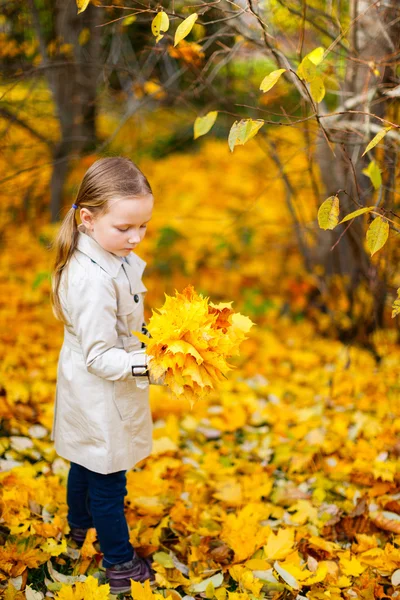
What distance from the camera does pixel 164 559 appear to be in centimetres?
217

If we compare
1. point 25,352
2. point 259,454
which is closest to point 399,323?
point 259,454

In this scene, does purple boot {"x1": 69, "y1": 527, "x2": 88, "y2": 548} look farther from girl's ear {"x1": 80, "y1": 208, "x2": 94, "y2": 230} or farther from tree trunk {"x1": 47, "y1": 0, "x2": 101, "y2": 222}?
tree trunk {"x1": 47, "y1": 0, "x2": 101, "y2": 222}

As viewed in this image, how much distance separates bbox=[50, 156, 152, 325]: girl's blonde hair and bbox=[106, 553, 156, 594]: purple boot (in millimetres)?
850

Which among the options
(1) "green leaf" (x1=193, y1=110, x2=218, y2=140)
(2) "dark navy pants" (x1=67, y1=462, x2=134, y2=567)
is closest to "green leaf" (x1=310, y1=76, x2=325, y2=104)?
(1) "green leaf" (x1=193, y1=110, x2=218, y2=140)

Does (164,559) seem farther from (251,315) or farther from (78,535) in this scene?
(251,315)

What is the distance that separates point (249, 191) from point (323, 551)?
410cm

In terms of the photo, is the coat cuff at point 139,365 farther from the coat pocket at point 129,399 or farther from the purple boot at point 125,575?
the purple boot at point 125,575

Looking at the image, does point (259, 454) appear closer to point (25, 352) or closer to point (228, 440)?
point (228, 440)

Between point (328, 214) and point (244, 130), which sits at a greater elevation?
point (244, 130)

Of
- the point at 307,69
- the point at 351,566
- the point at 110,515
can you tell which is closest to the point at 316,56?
the point at 307,69

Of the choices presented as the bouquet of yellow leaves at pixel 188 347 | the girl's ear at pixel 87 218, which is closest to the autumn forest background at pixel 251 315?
the girl's ear at pixel 87 218

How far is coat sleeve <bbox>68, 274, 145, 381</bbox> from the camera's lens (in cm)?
181

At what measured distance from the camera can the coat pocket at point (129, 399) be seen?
1.93 meters

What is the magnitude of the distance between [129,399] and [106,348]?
23 cm
